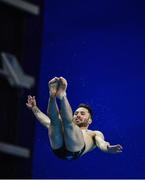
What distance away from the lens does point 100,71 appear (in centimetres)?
680

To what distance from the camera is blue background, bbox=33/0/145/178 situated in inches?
259

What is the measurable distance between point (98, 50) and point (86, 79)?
0.39 m

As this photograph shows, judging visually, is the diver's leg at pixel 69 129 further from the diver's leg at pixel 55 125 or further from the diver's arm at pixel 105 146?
the diver's arm at pixel 105 146

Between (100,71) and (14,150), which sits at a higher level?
(100,71)

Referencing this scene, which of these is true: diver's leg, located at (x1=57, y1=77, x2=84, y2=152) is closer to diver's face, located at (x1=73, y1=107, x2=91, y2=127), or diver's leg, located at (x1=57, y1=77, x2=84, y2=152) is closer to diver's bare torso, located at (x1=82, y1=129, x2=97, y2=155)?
diver's bare torso, located at (x1=82, y1=129, x2=97, y2=155)

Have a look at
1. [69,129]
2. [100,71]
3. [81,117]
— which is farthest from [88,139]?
[100,71]

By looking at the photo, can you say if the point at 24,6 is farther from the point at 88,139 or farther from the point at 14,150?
the point at 88,139

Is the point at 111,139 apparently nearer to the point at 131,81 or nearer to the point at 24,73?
the point at 131,81

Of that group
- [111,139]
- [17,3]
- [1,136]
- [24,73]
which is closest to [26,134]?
[1,136]

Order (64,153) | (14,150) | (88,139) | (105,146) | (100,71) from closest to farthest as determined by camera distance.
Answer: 1. (14,150)
2. (105,146)
3. (64,153)
4. (88,139)
5. (100,71)

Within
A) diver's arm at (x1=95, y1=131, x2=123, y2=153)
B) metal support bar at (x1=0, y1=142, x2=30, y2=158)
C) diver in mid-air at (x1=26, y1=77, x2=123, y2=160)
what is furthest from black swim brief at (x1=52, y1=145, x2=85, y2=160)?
metal support bar at (x1=0, y1=142, x2=30, y2=158)

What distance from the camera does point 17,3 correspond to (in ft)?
6.56

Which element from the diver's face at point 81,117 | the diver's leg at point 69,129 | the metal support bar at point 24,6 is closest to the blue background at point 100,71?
the diver's face at point 81,117

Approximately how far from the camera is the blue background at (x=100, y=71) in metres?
6.58
